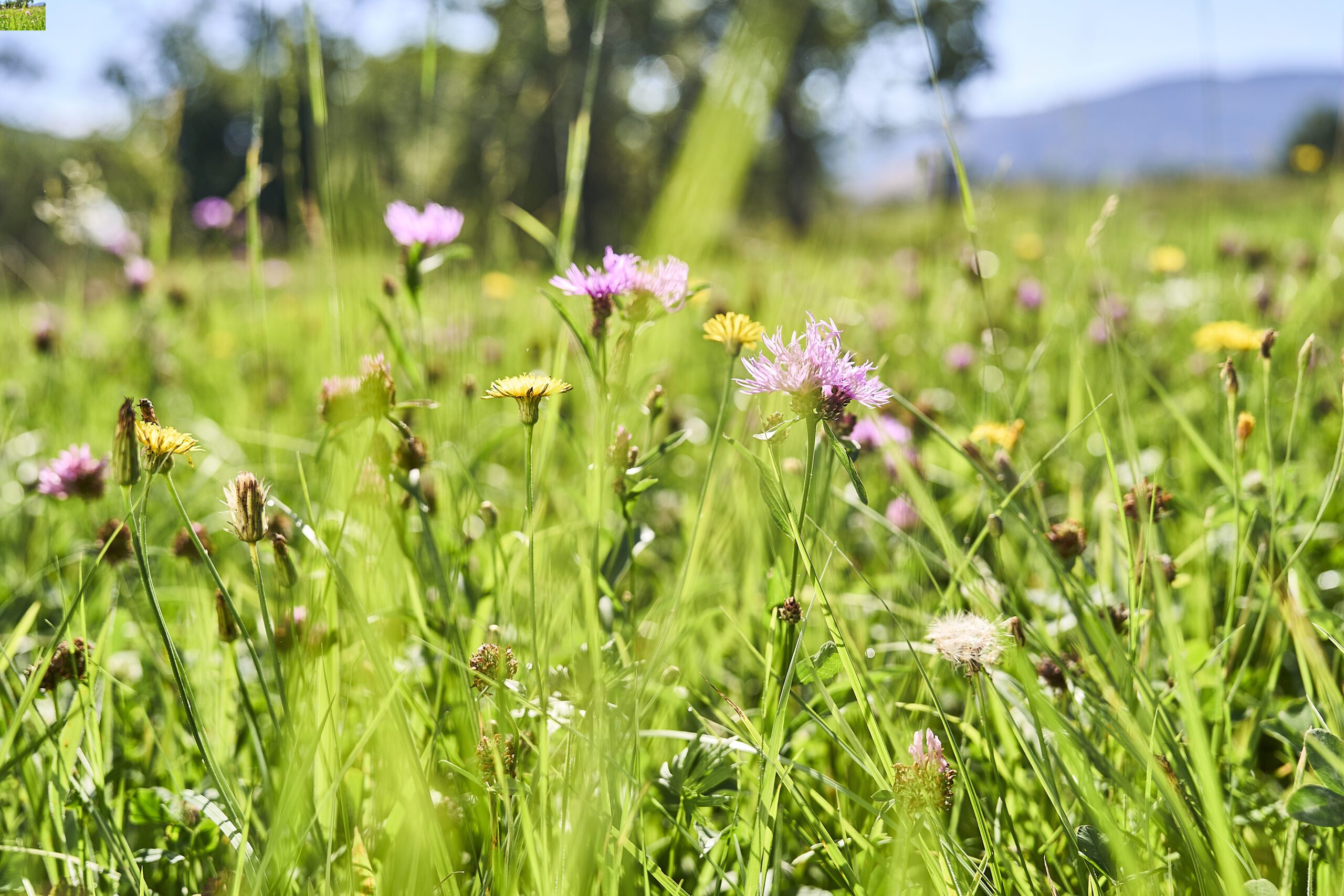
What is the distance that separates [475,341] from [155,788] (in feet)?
3.05

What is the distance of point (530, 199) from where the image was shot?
10945 mm

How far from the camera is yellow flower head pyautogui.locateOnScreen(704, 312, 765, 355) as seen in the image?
709 mm

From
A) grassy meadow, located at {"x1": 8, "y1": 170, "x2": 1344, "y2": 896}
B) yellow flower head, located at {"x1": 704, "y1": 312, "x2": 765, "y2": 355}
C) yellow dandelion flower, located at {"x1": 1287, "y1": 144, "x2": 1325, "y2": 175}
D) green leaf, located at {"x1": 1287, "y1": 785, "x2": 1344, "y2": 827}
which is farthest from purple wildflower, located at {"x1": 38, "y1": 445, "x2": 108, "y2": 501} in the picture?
yellow dandelion flower, located at {"x1": 1287, "y1": 144, "x2": 1325, "y2": 175}

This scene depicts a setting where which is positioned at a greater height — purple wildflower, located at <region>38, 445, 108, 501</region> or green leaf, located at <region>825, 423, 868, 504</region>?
green leaf, located at <region>825, 423, 868, 504</region>

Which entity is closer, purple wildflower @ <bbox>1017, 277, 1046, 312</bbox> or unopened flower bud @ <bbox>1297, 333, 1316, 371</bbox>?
unopened flower bud @ <bbox>1297, 333, 1316, 371</bbox>

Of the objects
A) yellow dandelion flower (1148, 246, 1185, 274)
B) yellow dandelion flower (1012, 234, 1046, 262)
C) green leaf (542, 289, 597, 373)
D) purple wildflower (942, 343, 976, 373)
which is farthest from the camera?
yellow dandelion flower (1012, 234, 1046, 262)

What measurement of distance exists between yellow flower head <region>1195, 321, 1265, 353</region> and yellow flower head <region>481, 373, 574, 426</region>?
0.98 meters

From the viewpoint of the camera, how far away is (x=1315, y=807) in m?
0.56

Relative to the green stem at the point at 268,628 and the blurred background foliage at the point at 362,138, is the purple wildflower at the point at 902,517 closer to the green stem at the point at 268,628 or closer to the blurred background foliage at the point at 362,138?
the blurred background foliage at the point at 362,138

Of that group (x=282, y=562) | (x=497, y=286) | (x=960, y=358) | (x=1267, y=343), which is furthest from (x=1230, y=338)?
(x=497, y=286)

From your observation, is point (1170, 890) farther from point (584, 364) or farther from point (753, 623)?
point (584, 364)

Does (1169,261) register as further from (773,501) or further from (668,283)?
(773,501)

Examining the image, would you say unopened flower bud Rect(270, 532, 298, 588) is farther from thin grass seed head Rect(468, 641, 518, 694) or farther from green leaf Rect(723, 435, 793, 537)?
green leaf Rect(723, 435, 793, 537)

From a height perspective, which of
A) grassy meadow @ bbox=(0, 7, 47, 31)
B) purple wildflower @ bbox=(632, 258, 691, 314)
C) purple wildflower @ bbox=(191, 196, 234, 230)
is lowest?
purple wildflower @ bbox=(632, 258, 691, 314)
